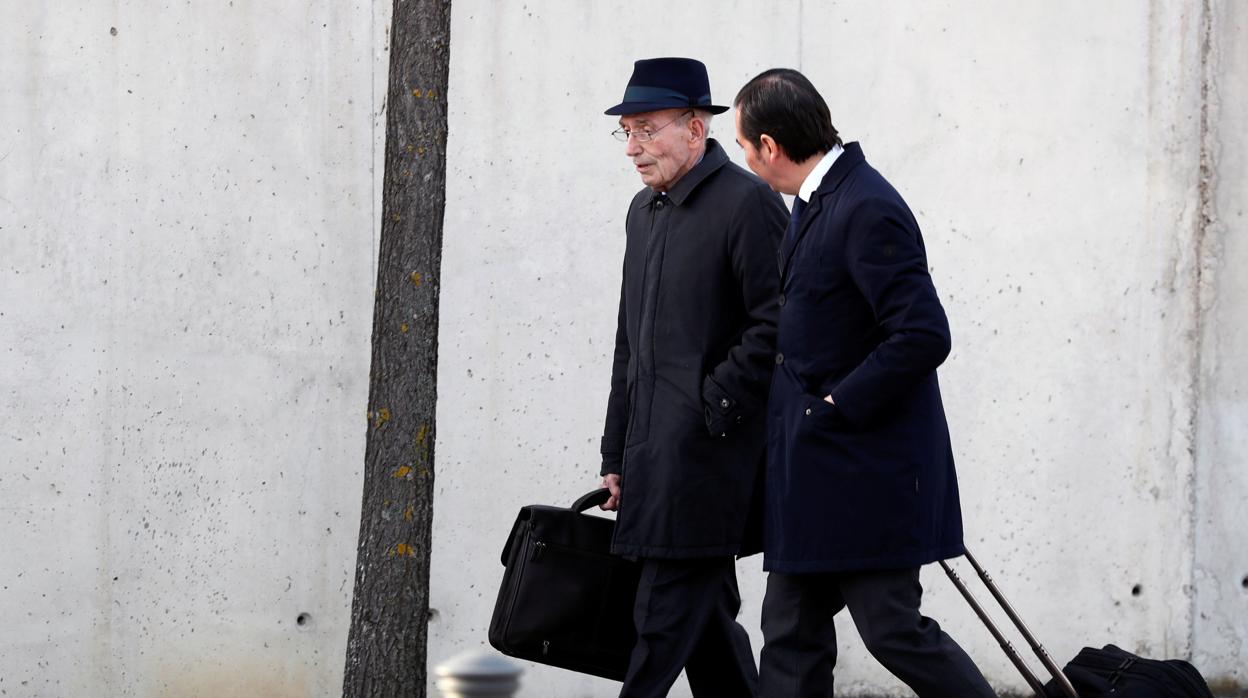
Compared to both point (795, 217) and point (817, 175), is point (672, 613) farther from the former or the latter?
point (817, 175)

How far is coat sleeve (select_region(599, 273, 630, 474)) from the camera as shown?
13.9 feet

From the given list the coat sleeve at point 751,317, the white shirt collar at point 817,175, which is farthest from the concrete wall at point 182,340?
the white shirt collar at point 817,175

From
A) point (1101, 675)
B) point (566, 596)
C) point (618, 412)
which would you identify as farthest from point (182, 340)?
point (1101, 675)

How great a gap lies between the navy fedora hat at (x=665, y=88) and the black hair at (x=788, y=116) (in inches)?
14.7

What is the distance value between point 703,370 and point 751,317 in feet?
0.60

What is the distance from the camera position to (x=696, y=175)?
403 cm

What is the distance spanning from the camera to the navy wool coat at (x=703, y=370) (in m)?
3.89

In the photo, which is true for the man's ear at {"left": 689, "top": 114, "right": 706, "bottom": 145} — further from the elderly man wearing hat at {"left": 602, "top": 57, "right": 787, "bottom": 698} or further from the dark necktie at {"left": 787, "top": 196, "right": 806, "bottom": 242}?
the dark necktie at {"left": 787, "top": 196, "right": 806, "bottom": 242}

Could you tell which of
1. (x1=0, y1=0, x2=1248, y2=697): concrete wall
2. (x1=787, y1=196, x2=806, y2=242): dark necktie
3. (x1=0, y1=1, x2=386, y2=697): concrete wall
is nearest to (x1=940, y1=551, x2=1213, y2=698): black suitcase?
(x1=787, y1=196, x2=806, y2=242): dark necktie

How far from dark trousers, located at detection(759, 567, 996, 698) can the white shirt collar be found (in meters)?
0.90

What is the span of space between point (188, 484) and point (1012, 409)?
2.97 metres

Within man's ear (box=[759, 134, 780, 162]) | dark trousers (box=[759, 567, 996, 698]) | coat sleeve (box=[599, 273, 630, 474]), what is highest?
man's ear (box=[759, 134, 780, 162])

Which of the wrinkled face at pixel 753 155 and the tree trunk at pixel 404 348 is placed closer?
the wrinkled face at pixel 753 155

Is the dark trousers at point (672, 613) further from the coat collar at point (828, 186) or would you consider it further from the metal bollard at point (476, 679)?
the metal bollard at point (476, 679)
